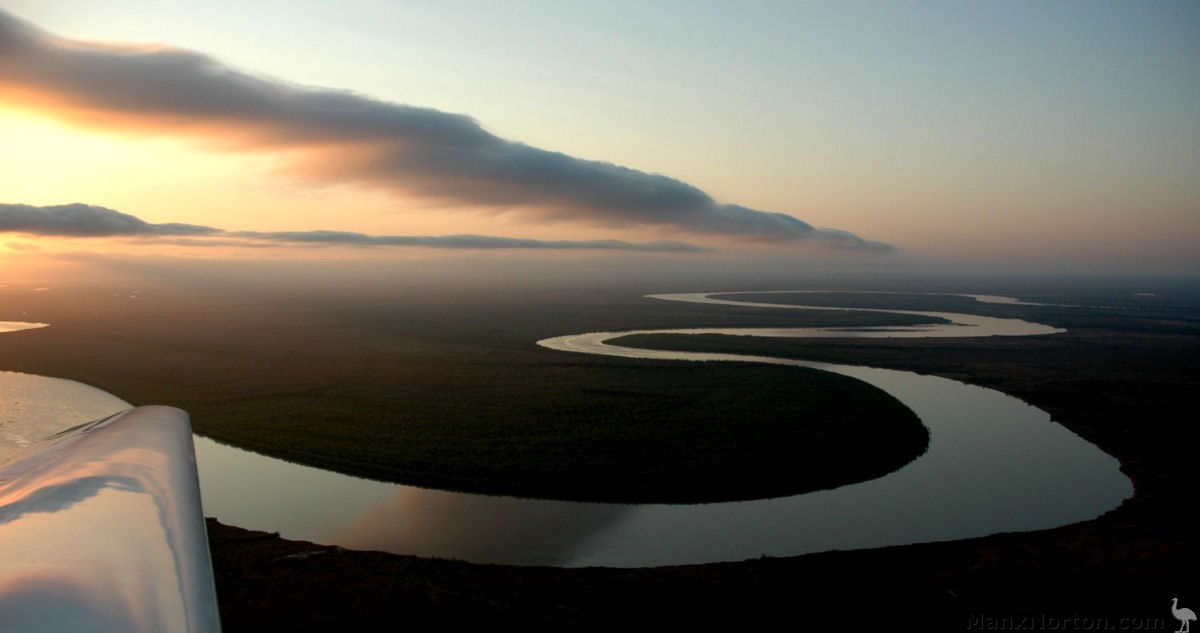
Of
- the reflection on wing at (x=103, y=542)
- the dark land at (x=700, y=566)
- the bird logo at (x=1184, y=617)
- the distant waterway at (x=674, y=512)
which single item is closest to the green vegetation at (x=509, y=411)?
the dark land at (x=700, y=566)

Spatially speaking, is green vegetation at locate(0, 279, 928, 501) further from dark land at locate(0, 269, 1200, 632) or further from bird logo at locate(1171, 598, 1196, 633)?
bird logo at locate(1171, 598, 1196, 633)

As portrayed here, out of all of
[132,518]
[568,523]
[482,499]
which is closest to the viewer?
[132,518]

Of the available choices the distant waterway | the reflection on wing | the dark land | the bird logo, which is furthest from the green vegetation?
the reflection on wing

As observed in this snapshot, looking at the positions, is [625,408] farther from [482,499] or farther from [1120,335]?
[1120,335]

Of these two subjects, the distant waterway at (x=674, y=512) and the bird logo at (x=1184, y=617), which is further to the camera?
the distant waterway at (x=674, y=512)

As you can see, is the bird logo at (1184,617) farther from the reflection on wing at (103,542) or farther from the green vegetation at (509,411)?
the reflection on wing at (103,542)

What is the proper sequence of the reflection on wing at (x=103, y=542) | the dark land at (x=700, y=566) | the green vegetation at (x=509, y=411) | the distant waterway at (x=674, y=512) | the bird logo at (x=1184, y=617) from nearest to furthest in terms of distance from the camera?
the reflection on wing at (x=103, y=542)
the bird logo at (x=1184, y=617)
the dark land at (x=700, y=566)
the distant waterway at (x=674, y=512)
the green vegetation at (x=509, y=411)

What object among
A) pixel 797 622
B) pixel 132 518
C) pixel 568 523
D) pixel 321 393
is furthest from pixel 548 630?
pixel 321 393
